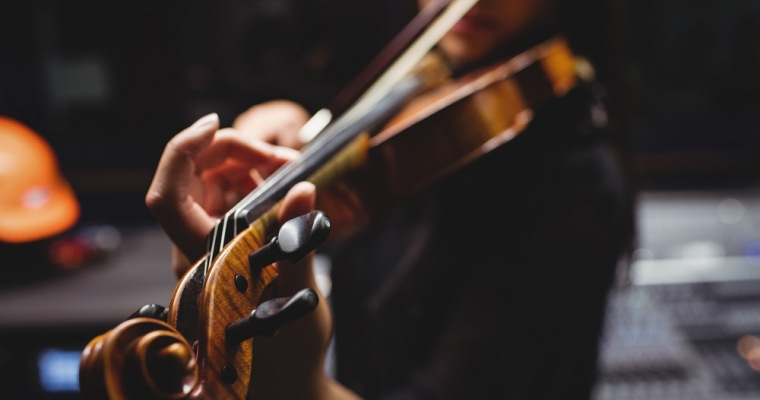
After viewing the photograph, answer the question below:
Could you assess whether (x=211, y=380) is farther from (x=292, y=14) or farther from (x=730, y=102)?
(x=730, y=102)

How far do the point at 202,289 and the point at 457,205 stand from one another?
1.28ft

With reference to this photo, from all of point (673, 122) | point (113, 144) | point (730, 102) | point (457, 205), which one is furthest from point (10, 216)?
point (730, 102)

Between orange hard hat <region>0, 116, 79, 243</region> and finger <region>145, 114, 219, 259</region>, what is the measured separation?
1.29 metres

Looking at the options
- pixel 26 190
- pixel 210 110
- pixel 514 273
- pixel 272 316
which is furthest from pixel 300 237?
pixel 210 110

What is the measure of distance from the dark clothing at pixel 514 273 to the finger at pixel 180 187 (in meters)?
0.31

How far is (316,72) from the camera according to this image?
1.82 m

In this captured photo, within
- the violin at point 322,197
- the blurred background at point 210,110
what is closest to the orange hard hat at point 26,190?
the blurred background at point 210,110

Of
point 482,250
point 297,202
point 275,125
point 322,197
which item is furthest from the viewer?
point 275,125

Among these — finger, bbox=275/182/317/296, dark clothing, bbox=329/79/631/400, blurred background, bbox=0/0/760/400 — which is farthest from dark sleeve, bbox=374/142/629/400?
blurred background, bbox=0/0/760/400

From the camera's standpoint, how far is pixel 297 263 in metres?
0.44

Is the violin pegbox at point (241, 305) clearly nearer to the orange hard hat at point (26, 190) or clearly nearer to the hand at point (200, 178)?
the hand at point (200, 178)

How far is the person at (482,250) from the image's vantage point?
0.46m

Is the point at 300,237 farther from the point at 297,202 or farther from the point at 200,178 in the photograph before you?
the point at 200,178

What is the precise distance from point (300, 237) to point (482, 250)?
1.10 feet
